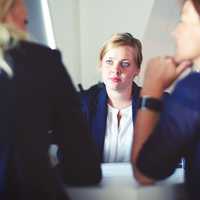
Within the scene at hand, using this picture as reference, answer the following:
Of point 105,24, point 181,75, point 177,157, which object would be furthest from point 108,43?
point 177,157

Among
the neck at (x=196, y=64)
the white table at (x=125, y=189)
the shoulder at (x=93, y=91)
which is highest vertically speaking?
the neck at (x=196, y=64)

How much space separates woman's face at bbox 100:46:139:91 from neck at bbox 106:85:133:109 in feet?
0.04

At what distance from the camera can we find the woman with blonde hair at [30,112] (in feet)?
2.26

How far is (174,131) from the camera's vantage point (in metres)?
0.73

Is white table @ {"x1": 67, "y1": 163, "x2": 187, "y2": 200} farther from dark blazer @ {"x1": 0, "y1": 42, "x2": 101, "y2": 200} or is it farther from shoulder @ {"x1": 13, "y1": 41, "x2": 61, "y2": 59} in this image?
shoulder @ {"x1": 13, "y1": 41, "x2": 61, "y2": 59}

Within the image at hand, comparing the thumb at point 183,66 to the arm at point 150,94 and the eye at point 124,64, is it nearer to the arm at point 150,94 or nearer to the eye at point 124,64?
the arm at point 150,94

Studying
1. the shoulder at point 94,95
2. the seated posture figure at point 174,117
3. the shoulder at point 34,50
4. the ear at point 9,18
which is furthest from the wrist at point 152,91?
the ear at point 9,18

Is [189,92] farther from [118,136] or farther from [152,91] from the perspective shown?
[118,136]

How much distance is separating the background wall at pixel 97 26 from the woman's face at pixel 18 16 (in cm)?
9

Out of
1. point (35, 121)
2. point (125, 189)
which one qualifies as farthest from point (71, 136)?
point (125, 189)

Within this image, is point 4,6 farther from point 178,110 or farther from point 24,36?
point 178,110

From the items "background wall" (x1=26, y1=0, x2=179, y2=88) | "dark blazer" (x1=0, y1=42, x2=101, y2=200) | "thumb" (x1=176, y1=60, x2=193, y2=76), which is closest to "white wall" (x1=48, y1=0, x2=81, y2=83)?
"background wall" (x1=26, y1=0, x2=179, y2=88)

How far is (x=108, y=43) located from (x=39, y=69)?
0.78ft

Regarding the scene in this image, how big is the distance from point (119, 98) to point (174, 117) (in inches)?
7.7
